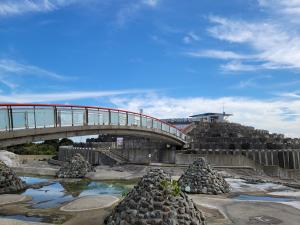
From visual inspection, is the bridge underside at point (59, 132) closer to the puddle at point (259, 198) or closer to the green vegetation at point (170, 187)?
the green vegetation at point (170, 187)

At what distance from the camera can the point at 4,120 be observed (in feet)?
54.1

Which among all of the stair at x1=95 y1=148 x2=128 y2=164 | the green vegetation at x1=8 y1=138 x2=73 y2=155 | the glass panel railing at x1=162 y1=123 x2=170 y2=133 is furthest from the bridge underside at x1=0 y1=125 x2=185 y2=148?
the green vegetation at x1=8 y1=138 x2=73 y2=155

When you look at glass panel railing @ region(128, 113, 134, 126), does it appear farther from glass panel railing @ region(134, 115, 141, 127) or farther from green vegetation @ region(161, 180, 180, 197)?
green vegetation @ region(161, 180, 180, 197)

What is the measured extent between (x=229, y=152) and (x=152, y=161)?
9213 millimetres

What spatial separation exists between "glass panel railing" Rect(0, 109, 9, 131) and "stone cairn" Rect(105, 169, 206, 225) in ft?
24.4

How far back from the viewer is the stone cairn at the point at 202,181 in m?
19.9

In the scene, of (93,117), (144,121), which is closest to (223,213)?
(93,117)

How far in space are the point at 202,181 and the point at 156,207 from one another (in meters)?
9.53

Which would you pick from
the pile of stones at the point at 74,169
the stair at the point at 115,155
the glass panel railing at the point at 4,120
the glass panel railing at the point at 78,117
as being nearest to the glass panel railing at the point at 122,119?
the pile of stones at the point at 74,169

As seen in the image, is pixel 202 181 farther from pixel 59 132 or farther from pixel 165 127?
pixel 165 127

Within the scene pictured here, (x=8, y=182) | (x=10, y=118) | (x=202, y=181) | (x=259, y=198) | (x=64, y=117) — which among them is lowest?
(x=259, y=198)

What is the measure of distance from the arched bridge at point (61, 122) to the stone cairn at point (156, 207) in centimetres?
774

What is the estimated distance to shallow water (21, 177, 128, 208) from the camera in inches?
688

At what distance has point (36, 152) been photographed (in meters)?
64.8
